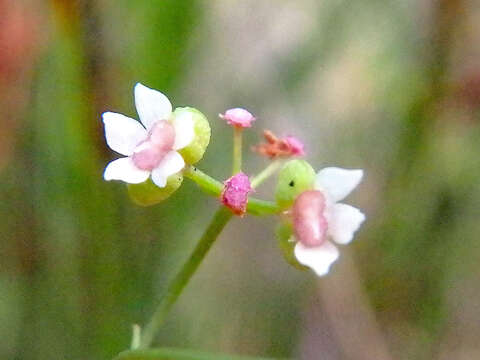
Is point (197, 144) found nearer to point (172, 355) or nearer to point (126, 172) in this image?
point (126, 172)

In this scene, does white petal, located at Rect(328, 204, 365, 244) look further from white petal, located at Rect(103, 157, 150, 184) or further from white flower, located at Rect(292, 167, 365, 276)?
white petal, located at Rect(103, 157, 150, 184)

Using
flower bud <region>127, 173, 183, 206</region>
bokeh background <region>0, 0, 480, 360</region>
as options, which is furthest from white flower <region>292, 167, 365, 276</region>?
bokeh background <region>0, 0, 480, 360</region>

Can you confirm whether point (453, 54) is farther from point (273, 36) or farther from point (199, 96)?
point (273, 36)

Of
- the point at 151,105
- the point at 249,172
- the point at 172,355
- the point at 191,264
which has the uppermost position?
the point at 249,172

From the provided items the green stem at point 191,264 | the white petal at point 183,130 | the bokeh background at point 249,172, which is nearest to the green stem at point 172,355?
the green stem at point 191,264

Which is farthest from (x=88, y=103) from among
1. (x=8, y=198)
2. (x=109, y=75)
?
(x=8, y=198)

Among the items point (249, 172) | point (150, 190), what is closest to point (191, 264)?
point (150, 190)
